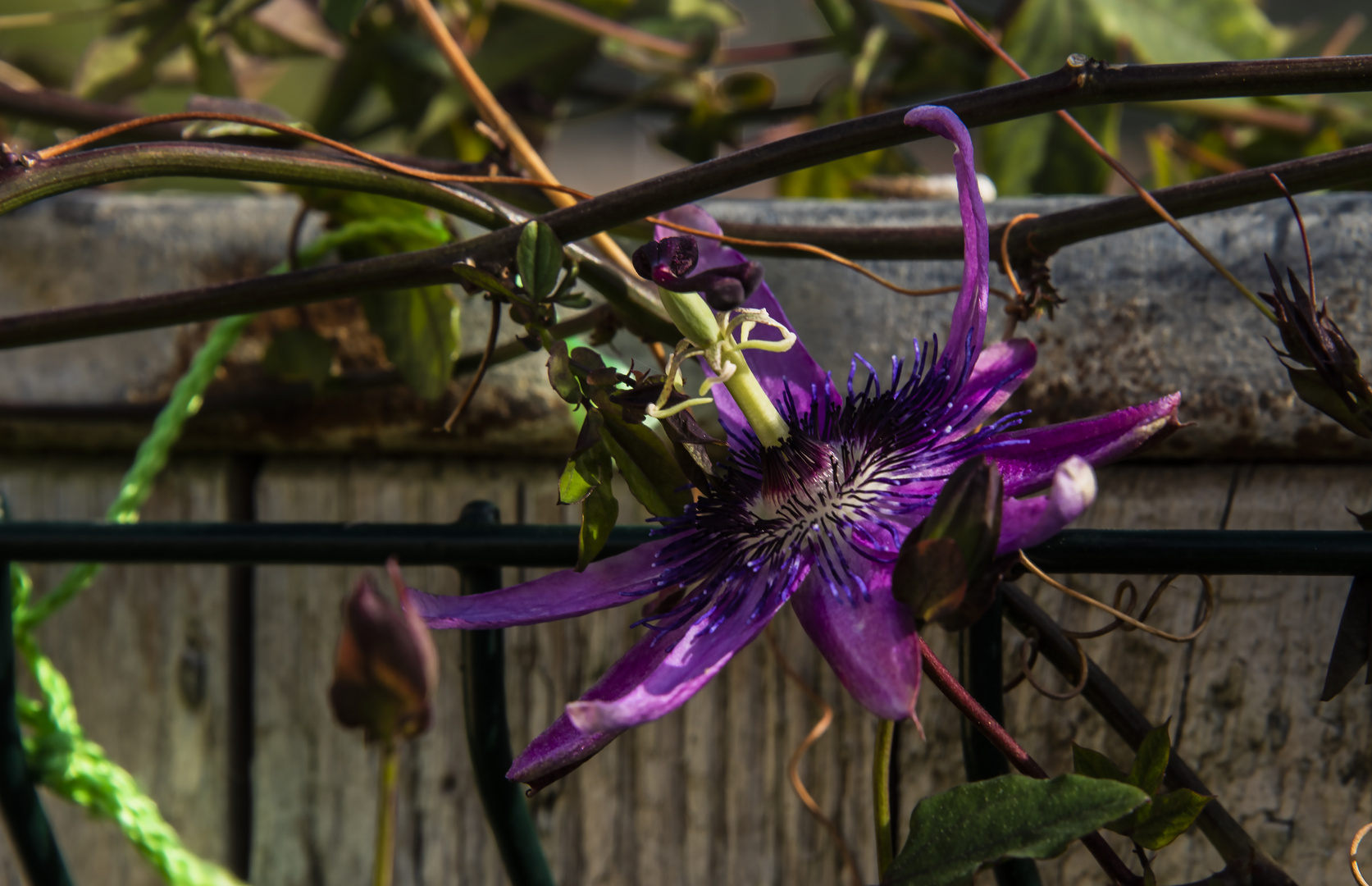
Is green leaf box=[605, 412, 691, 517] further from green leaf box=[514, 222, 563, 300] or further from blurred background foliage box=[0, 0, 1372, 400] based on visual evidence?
blurred background foliage box=[0, 0, 1372, 400]

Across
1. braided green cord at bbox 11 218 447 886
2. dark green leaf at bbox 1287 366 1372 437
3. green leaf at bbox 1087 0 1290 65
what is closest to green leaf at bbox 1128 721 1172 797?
dark green leaf at bbox 1287 366 1372 437

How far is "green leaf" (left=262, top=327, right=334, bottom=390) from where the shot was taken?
0.49m

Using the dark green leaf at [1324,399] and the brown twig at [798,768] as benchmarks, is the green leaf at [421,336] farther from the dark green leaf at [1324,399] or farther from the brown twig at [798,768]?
the dark green leaf at [1324,399]

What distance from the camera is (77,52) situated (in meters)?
1.18

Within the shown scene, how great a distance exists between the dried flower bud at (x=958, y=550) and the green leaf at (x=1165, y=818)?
0.10 meters

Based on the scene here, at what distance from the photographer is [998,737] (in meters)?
0.30

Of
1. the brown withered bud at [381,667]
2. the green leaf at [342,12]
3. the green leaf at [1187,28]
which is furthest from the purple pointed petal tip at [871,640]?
the green leaf at [1187,28]

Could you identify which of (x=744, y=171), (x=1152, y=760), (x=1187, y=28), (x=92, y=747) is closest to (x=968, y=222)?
(x=744, y=171)

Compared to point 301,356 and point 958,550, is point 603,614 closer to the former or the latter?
point 301,356

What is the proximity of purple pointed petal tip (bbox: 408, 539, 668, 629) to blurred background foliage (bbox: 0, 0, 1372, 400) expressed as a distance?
43 centimetres

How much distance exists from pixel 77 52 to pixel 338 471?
96cm

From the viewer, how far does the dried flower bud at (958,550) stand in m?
0.25

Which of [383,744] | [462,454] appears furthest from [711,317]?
[462,454]

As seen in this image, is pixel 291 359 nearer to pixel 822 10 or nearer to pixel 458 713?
pixel 458 713
